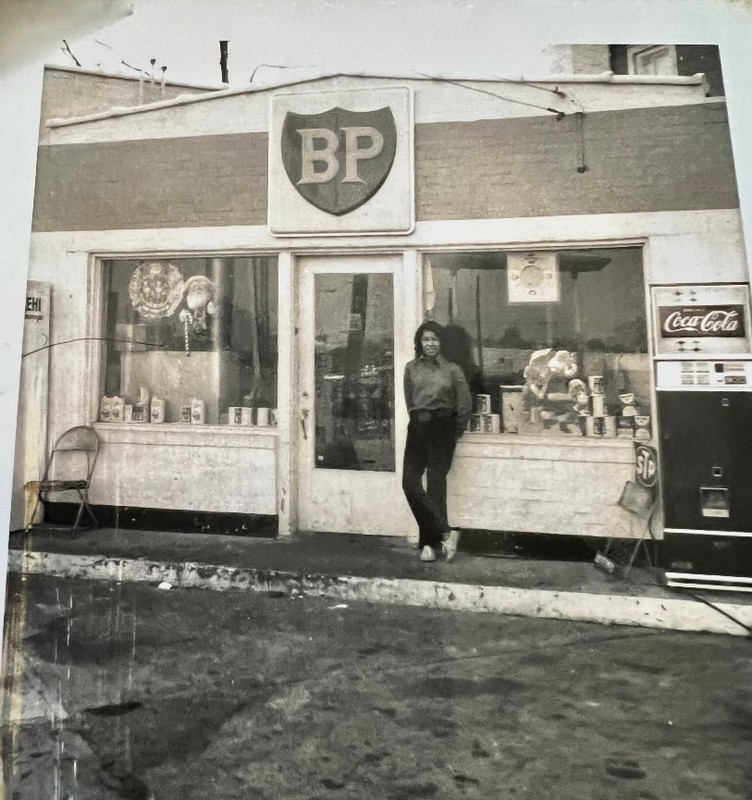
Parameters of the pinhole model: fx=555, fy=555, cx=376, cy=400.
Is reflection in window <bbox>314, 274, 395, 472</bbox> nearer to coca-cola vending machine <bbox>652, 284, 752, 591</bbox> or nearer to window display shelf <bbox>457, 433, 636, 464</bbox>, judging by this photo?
window display shelf <bbox>457, 433, 636, 464</bbox>

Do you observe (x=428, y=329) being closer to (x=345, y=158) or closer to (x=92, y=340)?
(x=345, y=158)

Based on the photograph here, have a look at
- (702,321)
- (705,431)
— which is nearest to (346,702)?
(705,431)

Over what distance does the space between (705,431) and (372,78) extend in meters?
2.18

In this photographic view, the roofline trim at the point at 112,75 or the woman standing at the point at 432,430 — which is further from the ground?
the roofline trim at the point at 112,75

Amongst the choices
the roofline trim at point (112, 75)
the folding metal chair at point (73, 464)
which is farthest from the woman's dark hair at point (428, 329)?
the folding metal chair at point (73, 464)

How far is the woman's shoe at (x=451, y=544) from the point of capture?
261 cm

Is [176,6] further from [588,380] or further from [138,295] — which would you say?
[588,380]

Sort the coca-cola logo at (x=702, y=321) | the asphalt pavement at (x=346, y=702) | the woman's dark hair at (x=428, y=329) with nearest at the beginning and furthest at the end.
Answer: the asphalt pavement at (x=346, y=702), the coca-cola logo at (x=702, y=321), the woman's dark hair at (x=428, y=329)

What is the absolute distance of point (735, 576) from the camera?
7.82 feet

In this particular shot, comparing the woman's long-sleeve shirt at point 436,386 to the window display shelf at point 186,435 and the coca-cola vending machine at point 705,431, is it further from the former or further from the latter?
the coca-cola vending machine at point 705,431

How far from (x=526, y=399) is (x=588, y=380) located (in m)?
0.28

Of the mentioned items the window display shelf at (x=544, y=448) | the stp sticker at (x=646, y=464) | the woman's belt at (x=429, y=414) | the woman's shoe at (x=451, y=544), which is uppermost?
the woman's belt at (x=429, y=414)

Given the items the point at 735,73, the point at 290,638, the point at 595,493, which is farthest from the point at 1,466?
the point at 735,73

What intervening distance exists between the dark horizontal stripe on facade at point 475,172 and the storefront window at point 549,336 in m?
0.25
